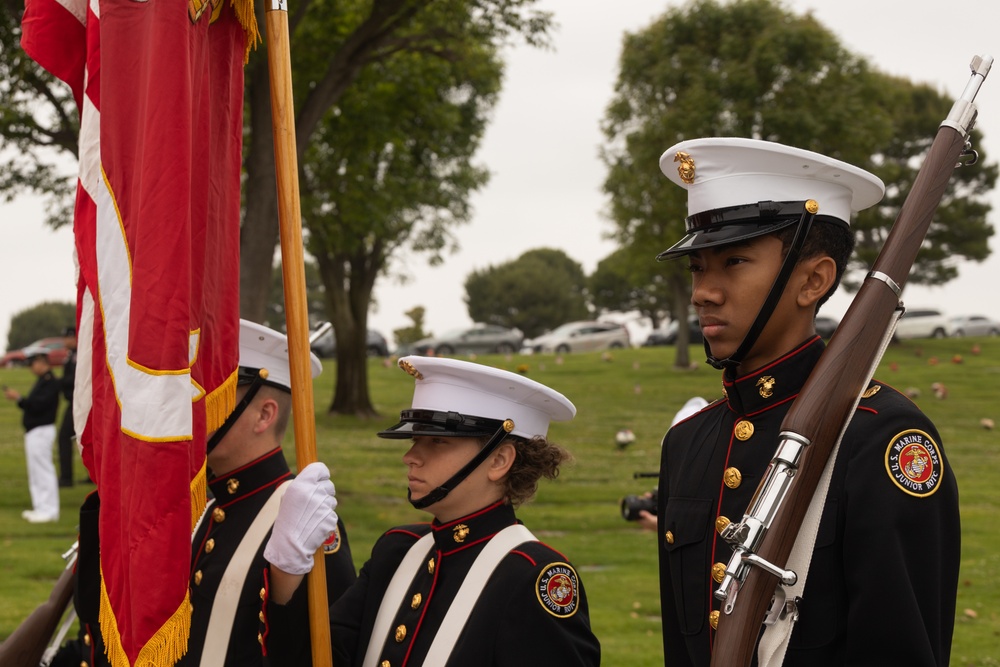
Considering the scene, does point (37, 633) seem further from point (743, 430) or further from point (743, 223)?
point (743, 223)

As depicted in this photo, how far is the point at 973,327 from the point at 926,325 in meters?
5.41

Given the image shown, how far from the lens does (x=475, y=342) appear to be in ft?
176

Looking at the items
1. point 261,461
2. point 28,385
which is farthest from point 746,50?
point 261,461

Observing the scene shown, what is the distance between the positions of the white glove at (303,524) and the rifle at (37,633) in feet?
4.36

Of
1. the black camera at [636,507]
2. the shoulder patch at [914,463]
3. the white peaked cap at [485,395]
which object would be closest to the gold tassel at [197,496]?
the white peaked cap at [485,395]

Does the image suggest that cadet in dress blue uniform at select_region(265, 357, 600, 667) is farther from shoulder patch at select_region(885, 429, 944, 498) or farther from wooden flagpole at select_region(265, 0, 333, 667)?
shoulder patch at select_region(885, 429, 944, 498)

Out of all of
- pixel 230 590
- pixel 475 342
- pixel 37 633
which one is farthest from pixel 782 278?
pixel 475 342

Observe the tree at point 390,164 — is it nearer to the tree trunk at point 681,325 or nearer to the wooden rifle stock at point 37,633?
the wooden rifle stock at point 37,633

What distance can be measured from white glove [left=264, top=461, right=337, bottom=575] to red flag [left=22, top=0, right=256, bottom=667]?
283mm

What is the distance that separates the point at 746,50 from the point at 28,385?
23.2 meters

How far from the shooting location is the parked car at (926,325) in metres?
51.8

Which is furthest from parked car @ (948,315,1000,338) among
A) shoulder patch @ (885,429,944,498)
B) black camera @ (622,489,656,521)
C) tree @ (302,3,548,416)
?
shoulder patch @ (885,429,944,498)

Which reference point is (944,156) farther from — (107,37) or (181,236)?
(107,37)

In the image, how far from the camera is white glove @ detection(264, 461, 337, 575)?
11.2 ft
